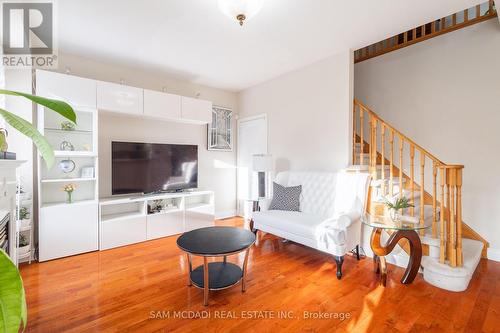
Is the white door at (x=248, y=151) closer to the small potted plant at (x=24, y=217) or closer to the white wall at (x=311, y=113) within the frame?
the white wall at (x=311, y=113)

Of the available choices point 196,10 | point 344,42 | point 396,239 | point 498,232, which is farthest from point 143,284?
point 498,232

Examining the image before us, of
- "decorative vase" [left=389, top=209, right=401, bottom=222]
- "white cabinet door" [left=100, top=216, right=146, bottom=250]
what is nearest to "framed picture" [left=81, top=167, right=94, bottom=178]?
"white cabinet door" [left=100, top=216, right=146, bottom=250]

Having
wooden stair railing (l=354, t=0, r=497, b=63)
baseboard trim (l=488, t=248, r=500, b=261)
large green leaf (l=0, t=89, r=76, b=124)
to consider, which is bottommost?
baseboard trim (l=488, t=248, r=500, b=261)

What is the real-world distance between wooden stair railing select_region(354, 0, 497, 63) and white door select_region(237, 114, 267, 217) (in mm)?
2044

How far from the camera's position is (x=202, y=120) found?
424 cm

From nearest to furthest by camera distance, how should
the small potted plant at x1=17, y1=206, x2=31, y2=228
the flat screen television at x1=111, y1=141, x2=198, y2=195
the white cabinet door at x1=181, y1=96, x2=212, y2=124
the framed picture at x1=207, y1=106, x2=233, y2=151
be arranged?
the small potted plant at x1=17, y1=206, x2=31, y2=228
the flat screen television at x1=111, y1=141, x2=198, y2=195
the white cabinet door at x1=181, y1=96, x2=212, y2=124
the framed picture at x1=207, y1=106, x2=233, y2=151

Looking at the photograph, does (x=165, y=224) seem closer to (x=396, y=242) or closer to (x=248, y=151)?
(x=248, y=151)

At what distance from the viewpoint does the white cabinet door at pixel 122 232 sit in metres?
3.28

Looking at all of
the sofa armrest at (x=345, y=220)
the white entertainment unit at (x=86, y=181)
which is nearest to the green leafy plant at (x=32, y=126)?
the sofa armrest at (x=345, y=220)

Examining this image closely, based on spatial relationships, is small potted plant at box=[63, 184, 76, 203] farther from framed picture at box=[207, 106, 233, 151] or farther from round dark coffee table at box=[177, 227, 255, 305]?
framed picture at box=[207, 106, 233, 151]

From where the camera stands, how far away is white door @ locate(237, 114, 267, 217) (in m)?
4.69

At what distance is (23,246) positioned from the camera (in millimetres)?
2822

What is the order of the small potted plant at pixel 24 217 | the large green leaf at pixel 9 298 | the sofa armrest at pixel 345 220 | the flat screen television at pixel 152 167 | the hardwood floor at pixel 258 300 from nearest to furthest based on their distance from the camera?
the large green leaf at pixel 9 298 < the hardwood floor at pixel 258 300 < the sofa armrest at pixel 345 220 < the small potted plant at pixel 24 217 < the flat screen television at pixel 152 167

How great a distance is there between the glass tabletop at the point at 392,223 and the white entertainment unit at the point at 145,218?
8.81 ft
